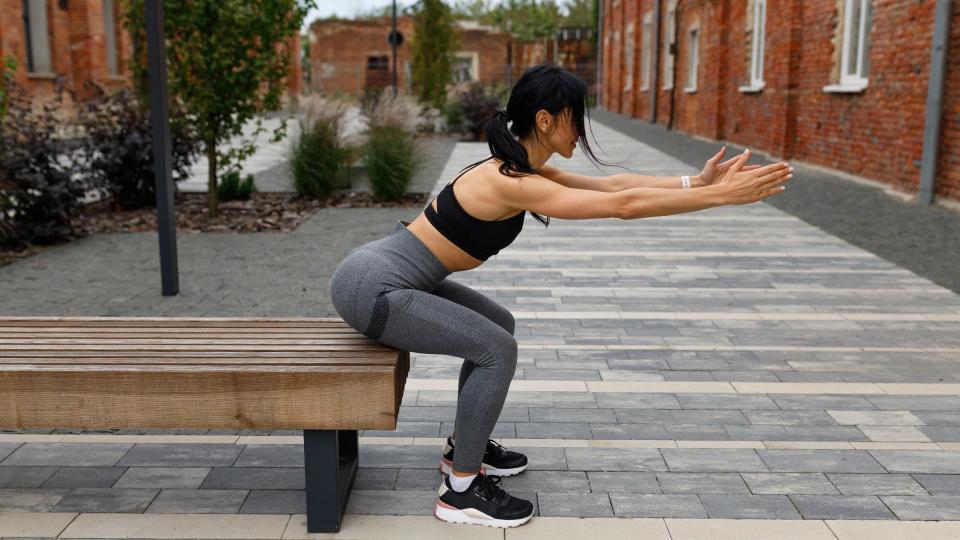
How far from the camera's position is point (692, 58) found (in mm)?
24156

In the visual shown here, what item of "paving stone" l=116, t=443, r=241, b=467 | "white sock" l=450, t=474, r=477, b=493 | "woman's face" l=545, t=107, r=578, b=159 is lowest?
"paving stone" l=116, t=443, r=241, b=467

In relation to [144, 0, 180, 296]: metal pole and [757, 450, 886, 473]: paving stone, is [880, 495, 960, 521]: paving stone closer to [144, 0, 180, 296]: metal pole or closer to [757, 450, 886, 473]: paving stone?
[757, 450, 886, 473]: paving stone

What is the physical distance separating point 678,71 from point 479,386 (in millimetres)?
23520

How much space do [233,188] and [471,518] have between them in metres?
8.82

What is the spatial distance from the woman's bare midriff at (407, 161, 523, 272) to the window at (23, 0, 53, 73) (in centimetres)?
2522

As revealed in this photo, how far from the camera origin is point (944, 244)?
8.15m

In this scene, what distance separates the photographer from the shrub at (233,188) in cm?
1115

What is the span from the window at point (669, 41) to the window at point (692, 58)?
100 cm

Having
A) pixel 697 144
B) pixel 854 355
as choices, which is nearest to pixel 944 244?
pixel 854 355

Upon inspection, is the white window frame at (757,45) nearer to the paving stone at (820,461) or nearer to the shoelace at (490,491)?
the paving stone at (820,461)

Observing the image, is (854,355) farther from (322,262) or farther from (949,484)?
(322,262)

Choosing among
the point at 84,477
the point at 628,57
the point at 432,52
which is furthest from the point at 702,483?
the point at 628,57

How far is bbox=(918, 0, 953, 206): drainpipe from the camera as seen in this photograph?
10039 millimetres

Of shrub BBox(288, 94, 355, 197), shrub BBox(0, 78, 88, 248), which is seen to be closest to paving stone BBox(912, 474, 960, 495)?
shrub BBox(0, 78, 88, 248)
